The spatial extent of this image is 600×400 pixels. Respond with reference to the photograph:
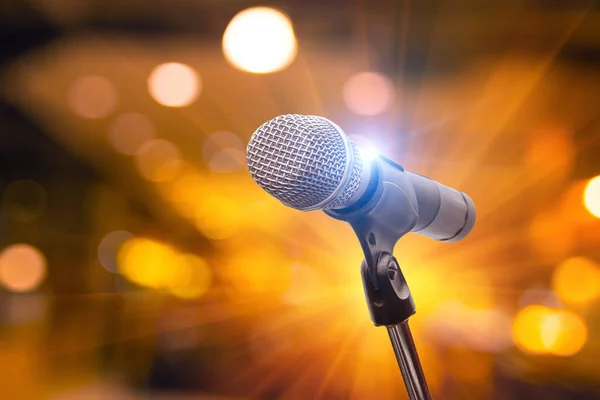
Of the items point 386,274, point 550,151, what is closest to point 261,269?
point 550,151

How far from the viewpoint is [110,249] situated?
414 centimetres

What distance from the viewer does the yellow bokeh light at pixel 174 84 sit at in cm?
274

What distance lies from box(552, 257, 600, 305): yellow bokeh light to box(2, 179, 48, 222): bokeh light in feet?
12.0

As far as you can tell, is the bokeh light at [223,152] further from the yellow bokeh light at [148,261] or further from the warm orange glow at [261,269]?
the yellow bokeh light at [148,261]

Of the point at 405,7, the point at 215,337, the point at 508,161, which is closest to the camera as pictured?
the point at 405,7

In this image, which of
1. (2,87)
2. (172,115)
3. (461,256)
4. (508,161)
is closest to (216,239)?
(172,115)

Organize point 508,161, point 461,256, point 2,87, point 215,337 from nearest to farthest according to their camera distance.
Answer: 1. point 508,161
2. point 461,256
3. point 2,87
4. point 215,337

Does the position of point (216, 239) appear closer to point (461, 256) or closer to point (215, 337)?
point (215, 337)

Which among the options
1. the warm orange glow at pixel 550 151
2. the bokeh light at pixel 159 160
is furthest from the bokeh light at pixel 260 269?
the warm orange glow at pixel 550 151

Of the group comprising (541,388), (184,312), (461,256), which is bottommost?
(541,388)

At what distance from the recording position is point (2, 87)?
3025 mm

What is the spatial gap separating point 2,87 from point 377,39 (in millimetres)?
2351

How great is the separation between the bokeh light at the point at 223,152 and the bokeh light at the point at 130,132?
0.39m

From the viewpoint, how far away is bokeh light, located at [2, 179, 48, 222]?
3.64m
